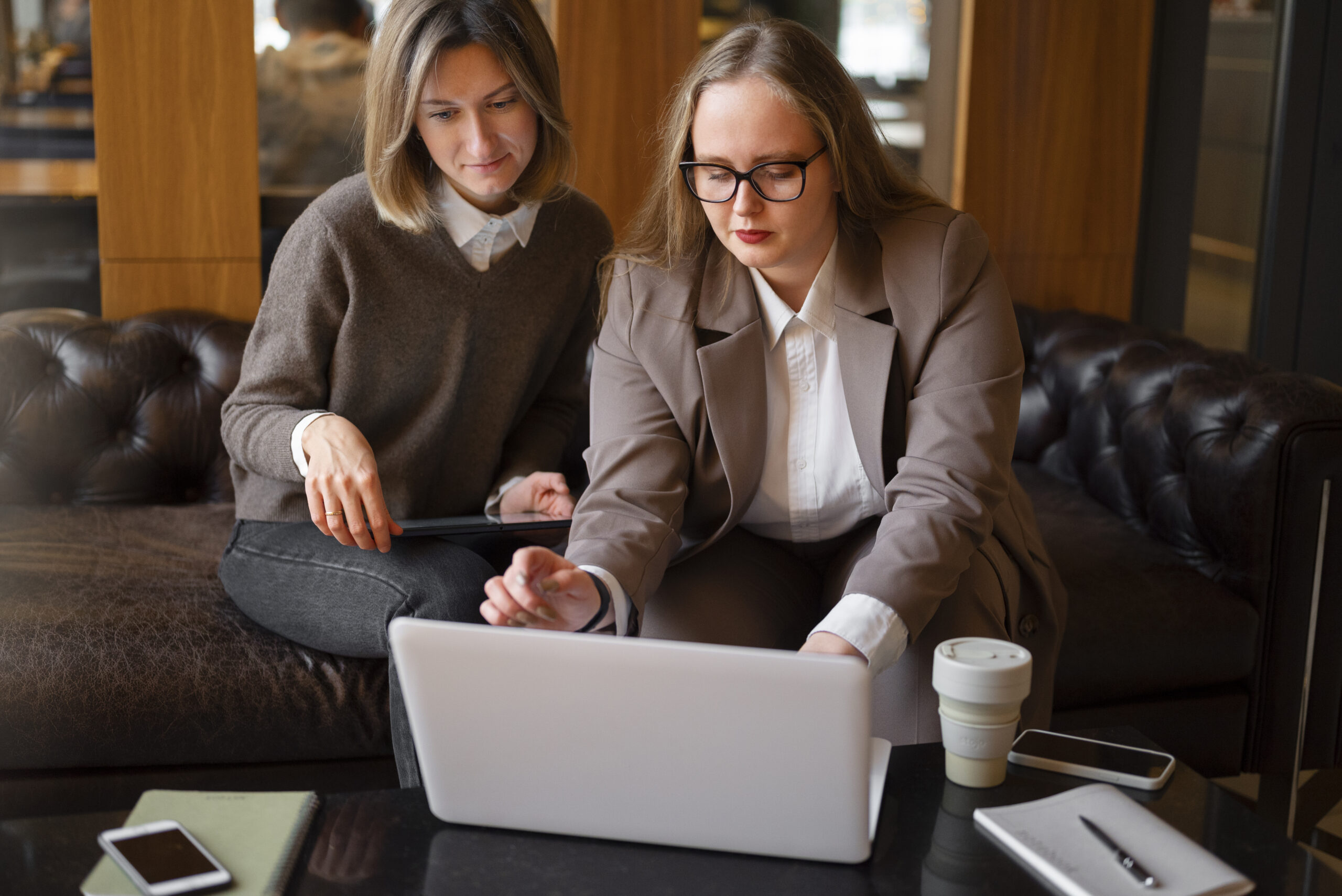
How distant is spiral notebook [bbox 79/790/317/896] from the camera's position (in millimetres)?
1056

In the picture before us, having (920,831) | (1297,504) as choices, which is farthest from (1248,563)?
(920,831)

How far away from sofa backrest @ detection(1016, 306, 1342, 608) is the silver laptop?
124 centimetres

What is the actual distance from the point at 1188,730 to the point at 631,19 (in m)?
1.85

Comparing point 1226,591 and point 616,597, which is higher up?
point 616,597

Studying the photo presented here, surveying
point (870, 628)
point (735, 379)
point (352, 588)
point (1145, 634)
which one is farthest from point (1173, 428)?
point (352, 588)

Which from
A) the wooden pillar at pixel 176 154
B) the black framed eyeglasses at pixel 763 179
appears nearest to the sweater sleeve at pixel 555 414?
the black framed eyeglasses at pixel 763 179

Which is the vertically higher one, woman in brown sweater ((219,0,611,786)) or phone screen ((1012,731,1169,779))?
woman in brown sweater ((219,0,611,786))

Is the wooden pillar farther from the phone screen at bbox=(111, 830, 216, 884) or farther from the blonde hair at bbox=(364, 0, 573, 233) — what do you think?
the phone screen at bbox=(111, 830, 216, 884)

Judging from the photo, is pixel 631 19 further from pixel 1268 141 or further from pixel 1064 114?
pixel 1268 141

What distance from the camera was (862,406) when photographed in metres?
1.60

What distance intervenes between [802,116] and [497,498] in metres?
0.83

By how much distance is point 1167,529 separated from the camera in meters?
2.25

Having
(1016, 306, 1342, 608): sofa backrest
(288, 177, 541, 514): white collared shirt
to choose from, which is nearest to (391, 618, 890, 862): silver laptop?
(288, 177, 541, 514): white collared shirt

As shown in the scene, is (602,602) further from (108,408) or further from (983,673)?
(108,408)
